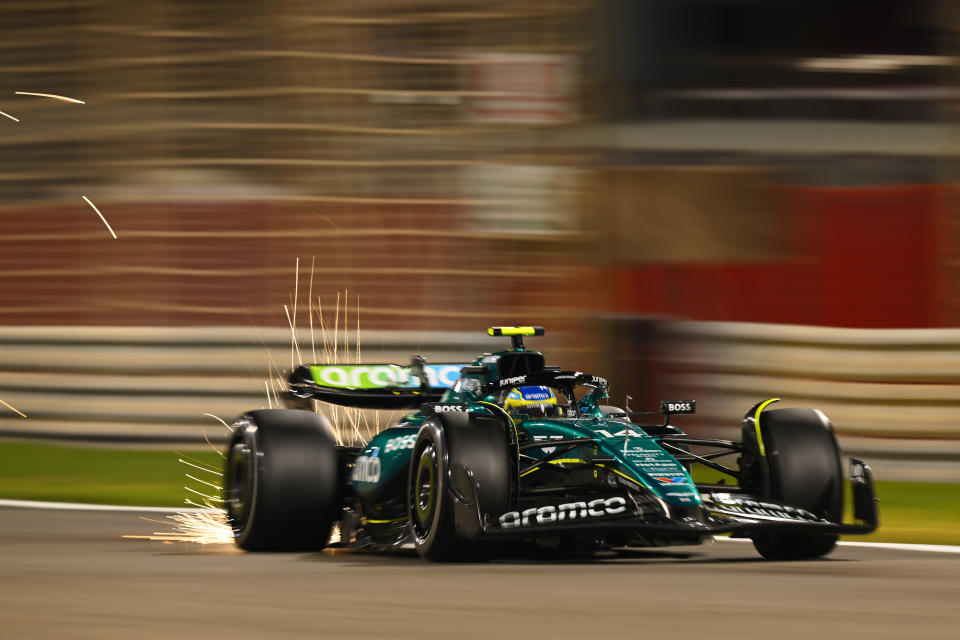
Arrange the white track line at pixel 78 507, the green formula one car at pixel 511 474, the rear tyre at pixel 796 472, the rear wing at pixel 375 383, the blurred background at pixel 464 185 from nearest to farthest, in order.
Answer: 1. the green formula one car at pixel 511 474
2. the rear tyre at pixel 796 472
3. the rear wing at pixel 375 383
4. the white track line at pixel 78 507
5. the blurred background at pixel 464 185

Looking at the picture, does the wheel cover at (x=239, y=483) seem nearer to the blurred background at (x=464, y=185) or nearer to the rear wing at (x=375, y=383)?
the rear wing at (x=375, y=383)

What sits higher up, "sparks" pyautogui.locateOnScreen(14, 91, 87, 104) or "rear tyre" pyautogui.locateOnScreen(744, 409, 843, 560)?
"sparks" pyautogui.locateOnScreen(14, 91, 87, 104)

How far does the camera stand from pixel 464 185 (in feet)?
63.4

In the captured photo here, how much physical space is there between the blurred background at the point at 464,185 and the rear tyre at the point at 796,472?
648cm

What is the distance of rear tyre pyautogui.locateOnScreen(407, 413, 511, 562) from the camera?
1037 centimetres

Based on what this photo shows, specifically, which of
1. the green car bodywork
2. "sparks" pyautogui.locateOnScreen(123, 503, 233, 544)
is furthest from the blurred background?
the green car bodywork

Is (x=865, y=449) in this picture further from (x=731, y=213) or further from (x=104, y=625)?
(x=104, y=625)

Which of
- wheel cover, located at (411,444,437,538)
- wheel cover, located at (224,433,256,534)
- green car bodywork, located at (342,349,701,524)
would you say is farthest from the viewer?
wheel cover, located at (224,433,256,534)

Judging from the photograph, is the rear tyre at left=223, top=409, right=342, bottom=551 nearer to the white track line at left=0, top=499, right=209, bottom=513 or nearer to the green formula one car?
the green formula one car

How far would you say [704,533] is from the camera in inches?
401

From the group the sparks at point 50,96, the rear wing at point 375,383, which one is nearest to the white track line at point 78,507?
the rear wing at point 375,383

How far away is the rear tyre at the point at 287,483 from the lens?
11711 millimetres

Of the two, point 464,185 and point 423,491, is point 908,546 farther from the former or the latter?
point 464,185

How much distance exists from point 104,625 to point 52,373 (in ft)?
→ 38.7
